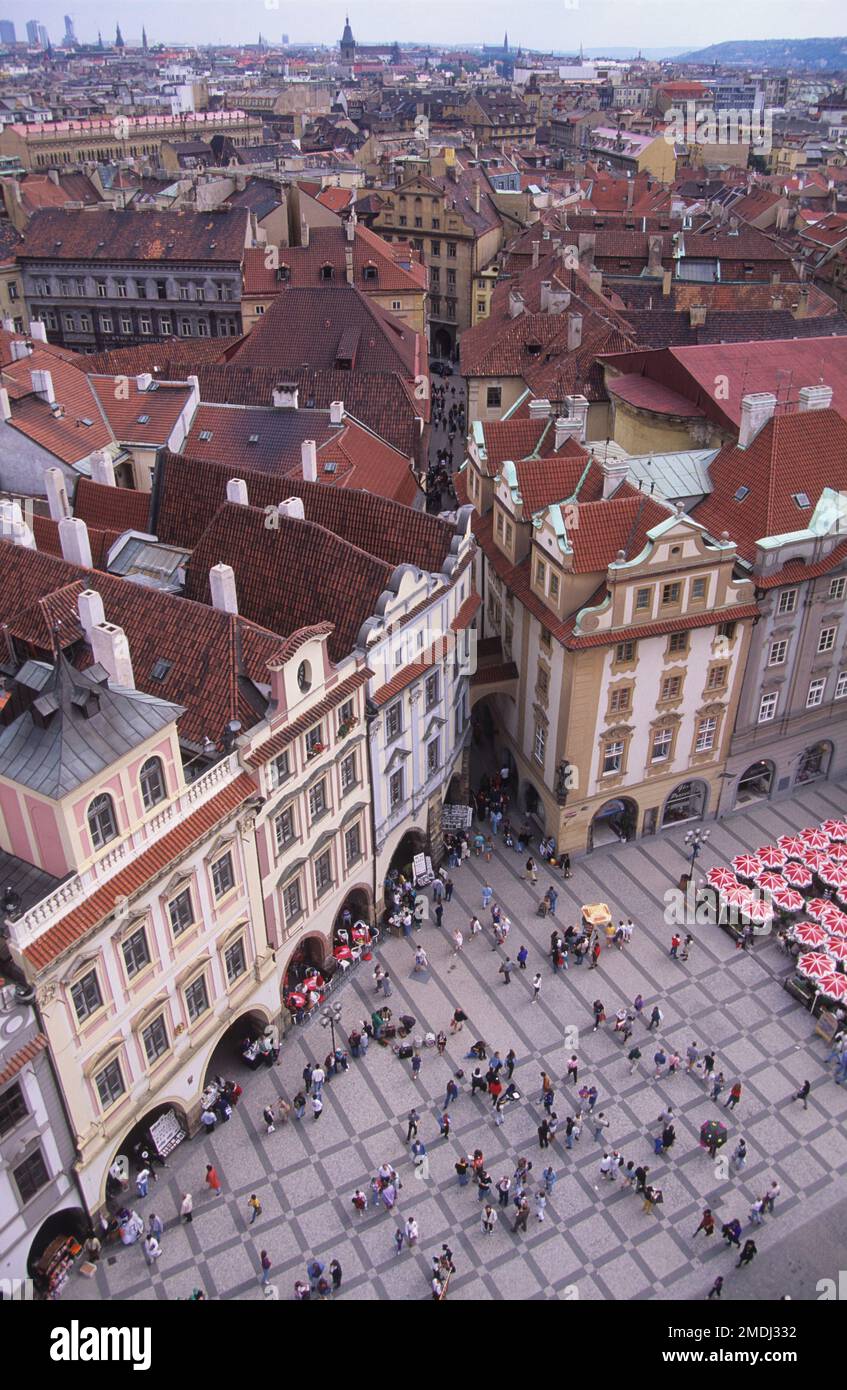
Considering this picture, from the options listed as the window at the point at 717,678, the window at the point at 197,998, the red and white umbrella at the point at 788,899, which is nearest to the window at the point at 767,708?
the window at the point at 717,678

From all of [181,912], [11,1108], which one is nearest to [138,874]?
[181,912]

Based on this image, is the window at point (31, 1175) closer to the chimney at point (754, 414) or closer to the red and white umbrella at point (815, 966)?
the red and white umbrella at point (815, 966)

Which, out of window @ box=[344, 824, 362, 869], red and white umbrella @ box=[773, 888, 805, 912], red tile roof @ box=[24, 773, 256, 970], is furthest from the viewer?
red and white umbrella @ box=[773, 888, 805, 912]

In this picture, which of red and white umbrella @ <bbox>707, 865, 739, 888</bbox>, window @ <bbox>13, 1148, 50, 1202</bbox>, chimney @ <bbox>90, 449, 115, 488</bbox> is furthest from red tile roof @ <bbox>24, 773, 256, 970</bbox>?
chimney @ <bbox>90, 449, 115, 488</bbox>

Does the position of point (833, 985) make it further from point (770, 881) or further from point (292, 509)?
point (292, 509)

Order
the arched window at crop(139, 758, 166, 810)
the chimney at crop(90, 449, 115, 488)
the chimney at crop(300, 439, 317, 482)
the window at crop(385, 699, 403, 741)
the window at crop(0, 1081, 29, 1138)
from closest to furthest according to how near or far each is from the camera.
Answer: the window at crop(0, 1081, 29, 1138) → the arched window at crop(139, 758, 166, 810) → the window at crop(385, 699, 403, 741) → the chimney at crop(300, 439, 317, 482) → the chimney at crop(90, 449, 115, 488)

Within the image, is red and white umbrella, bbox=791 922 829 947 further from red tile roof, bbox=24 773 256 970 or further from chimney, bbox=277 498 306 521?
chimney, bbox=277 498 306 521
